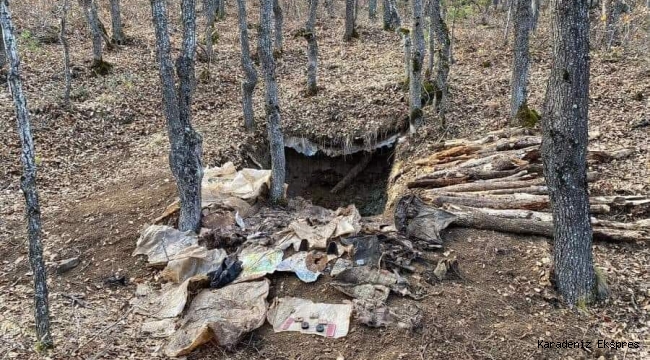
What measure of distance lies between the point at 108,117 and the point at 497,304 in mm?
9645

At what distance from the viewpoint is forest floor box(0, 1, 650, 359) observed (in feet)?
15.4

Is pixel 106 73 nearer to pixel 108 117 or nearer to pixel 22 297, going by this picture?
pixel 108 117

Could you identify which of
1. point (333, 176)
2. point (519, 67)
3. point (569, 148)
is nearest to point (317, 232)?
point (569, 148)

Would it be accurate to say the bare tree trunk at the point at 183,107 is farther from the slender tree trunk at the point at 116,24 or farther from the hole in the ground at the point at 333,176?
the slender tree trunk at the point at 116,24

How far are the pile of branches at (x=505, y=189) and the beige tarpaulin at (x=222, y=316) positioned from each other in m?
3.03

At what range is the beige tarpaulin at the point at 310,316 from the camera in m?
4.75

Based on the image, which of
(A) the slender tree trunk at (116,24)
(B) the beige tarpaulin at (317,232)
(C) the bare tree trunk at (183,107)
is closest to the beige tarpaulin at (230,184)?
(C) the bare tree trunk at (183,107)

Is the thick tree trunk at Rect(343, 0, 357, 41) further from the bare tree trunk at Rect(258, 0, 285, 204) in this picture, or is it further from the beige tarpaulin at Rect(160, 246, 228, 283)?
the beige tarpaulin at Rect(160, 246, 228, 283)

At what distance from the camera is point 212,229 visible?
6.48 m

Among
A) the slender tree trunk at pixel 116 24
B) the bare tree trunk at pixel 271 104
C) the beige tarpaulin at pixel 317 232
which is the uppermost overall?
the slender tree trunk at pixel 116 24

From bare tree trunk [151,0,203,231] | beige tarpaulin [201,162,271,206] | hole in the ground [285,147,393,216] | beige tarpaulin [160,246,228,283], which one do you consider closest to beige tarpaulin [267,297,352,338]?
beige tarpaulin [160,246,228,283]

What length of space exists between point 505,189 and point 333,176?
196 inches

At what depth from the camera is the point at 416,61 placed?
31.8 ft

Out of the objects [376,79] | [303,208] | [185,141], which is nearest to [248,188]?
[303,208]
